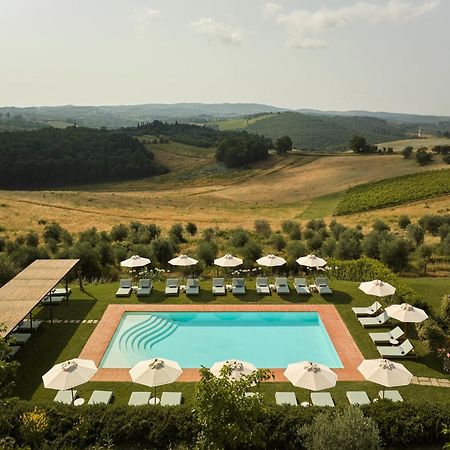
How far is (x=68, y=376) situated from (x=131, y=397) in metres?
2.38

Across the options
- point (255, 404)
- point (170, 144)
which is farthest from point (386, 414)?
point (170, 144)

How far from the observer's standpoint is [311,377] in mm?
14820

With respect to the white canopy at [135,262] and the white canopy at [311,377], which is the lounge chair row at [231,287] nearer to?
the white canopy at [135,262]

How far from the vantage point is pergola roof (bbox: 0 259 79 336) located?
18.4m

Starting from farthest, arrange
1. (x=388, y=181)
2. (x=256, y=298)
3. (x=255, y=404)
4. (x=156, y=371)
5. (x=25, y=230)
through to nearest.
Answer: (x=388, y=181), (x=25, y=230), (x=256, y=298), (x=156, y=371), (x=255, y=404)

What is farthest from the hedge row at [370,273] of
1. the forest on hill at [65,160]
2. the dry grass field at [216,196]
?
the forest on hill at [65,160]

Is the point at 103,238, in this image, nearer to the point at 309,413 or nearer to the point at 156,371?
the point at 156,371

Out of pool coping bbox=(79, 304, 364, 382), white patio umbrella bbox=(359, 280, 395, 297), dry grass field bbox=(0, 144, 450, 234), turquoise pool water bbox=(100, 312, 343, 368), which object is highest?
white patio umbrella bbox=(359, 280, 395, 297)

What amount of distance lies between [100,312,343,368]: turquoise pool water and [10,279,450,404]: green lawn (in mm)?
1397

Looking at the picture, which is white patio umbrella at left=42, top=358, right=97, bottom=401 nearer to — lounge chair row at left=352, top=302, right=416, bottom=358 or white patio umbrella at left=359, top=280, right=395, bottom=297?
lounge chair row at left=352, top=302, right=416, bottom=358

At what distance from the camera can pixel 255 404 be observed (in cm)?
1080

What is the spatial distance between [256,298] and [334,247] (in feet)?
35.2

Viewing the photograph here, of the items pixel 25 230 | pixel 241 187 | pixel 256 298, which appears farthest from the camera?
pixel 241 187

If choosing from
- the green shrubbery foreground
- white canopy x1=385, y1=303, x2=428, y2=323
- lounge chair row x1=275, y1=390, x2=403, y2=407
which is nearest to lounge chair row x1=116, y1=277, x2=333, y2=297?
white canopy x1=385, y1=303, x2=428, y2=323
